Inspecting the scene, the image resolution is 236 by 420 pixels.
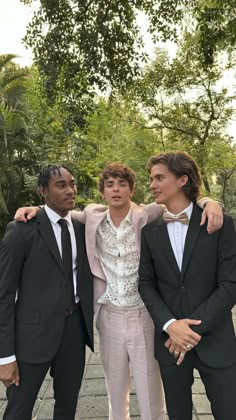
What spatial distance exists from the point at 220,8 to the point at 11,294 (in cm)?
390

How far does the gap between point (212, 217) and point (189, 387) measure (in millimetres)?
1053

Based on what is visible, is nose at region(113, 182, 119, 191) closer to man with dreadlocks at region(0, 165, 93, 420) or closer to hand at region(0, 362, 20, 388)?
man with dreadlocks at region(0, 165, 93, 420)

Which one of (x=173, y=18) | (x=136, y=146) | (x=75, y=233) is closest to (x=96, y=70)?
(x=173, y=18)

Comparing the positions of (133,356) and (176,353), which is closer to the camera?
(176,353)

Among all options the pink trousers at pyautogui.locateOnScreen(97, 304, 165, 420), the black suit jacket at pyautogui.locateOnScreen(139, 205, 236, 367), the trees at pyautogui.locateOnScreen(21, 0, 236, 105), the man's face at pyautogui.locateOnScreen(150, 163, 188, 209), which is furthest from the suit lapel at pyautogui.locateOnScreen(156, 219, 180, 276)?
the trees at pyautogui.locateOnScreen(21, 0, 236, 105)

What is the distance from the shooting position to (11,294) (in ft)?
7.59

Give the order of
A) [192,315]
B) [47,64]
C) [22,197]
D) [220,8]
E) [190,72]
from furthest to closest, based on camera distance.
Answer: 1. [22,197]
2. [190,72]
3. [47,64]
4. [220,8]
5. [192,315]

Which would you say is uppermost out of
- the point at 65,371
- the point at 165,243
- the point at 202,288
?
the point at 165,243

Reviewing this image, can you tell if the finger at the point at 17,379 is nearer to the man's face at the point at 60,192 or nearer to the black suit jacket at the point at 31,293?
the black suit jacket at the point at 31,293

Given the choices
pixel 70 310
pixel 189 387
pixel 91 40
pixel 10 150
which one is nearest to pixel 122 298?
pixel 70 310

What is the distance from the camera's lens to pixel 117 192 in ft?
8.56

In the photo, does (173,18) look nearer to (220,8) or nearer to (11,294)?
(220,8)

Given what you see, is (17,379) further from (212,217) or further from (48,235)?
(212,217)

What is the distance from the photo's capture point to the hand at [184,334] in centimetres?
213
